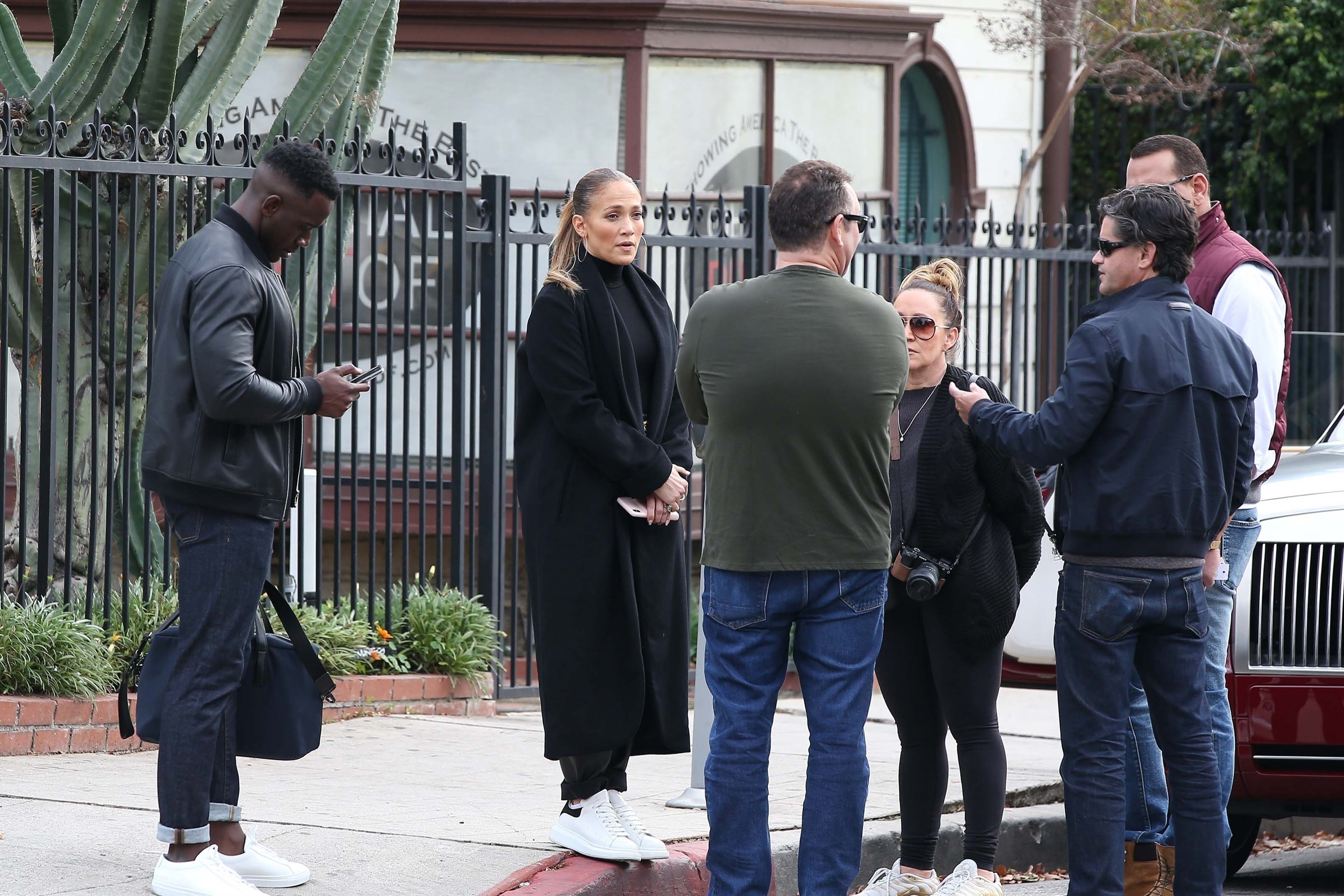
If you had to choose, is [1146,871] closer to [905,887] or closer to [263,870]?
[905,887]

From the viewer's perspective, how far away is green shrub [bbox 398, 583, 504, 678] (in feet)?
25.3

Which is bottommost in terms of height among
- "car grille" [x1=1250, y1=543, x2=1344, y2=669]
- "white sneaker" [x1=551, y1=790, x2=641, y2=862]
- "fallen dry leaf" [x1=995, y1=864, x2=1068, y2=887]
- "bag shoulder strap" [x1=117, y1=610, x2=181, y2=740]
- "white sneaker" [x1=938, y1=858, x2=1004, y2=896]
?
"fallen dry leaf" [x1=995, y1=864, x2=1068, y2=887]

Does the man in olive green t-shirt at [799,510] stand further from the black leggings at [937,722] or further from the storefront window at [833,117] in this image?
the storefront window at [833,117]

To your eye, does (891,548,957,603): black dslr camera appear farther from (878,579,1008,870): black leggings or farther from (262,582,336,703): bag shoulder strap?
(262,582,336,703): bag shoulder strap

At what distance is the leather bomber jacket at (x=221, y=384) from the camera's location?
4.35 m

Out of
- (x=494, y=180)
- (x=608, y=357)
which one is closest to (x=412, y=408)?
(x=494, y=180)

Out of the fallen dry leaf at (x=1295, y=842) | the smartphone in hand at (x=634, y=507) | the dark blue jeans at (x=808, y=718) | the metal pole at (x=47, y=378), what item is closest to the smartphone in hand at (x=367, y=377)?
the smartphone in hand at (x=634, y=507)

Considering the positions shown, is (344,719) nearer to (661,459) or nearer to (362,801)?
(362,801)

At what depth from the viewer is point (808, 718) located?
4430 millimetres

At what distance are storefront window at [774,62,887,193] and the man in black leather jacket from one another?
Answer: 25.5ft

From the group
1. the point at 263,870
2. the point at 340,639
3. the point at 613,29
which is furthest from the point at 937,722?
the point at 613,29

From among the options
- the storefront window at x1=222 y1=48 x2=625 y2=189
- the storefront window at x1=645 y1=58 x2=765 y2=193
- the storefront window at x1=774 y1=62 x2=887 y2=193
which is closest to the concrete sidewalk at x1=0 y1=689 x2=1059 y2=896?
the storefront window at x1=222 y1=48 x2=625 y2=189

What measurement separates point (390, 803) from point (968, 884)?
189cm

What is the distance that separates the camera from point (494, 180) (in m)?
8.07
